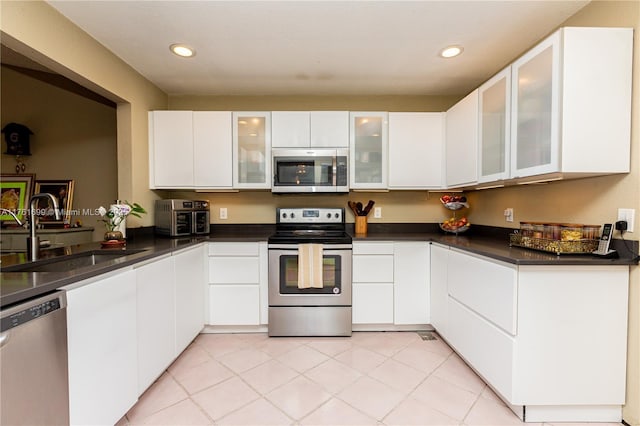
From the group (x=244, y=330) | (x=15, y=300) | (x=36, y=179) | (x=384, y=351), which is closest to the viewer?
(x=15, y=300)

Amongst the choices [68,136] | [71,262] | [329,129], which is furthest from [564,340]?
[68,136]

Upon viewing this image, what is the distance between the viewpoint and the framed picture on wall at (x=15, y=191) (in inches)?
111

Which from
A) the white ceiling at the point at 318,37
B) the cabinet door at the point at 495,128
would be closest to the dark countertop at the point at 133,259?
the cabinet door at the point at 495,128

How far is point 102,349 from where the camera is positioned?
1198 millimetres

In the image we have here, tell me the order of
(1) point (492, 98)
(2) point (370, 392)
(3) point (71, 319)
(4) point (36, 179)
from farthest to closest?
1. (4) point (36, 179)
2. (1) point (492, 98)
3. (2) point (370, 392)
4. (3) point (71, 319)

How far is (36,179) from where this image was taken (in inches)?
113

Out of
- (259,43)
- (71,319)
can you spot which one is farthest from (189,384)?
(259,43)

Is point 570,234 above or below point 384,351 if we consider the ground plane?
above

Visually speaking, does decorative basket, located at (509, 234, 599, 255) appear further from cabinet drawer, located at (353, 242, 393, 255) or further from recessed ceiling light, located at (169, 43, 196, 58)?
recessed ceiling light, located at (169, 43, 196, 58)

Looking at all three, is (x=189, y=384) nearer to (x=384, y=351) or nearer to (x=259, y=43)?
(x=384, y=351)

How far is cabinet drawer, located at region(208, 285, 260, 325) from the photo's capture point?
93.7 inches

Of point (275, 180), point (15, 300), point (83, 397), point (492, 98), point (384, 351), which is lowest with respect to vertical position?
point (384, 351)

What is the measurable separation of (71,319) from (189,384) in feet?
3.17

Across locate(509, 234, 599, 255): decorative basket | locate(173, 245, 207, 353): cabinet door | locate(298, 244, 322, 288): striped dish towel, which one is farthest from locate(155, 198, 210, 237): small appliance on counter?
locate(509, 234, 599, 255): decorative basket
